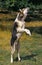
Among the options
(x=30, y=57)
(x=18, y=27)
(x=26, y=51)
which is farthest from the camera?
(x=26, y=51)

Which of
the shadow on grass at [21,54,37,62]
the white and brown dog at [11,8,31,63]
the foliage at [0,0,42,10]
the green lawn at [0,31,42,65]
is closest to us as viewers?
the white and brown dog at [11,8,31,63]

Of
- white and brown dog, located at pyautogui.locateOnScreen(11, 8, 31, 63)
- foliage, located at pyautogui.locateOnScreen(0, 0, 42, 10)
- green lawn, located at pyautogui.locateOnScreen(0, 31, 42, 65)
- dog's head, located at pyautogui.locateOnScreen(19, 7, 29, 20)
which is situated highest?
dog's head, located at pyautogui.locateOnScreen(19, 7, 29, 20)

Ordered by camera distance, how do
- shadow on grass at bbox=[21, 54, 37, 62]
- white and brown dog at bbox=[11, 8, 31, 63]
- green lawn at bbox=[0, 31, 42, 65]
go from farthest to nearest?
shadow on grass at bbox=[21, 54, 37, 62], green lawn at bbox=[0, 31, 42, 65], white and brown dog at bbox=[11, 8, 31, 63]

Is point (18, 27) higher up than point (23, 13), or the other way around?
point (23, 13)

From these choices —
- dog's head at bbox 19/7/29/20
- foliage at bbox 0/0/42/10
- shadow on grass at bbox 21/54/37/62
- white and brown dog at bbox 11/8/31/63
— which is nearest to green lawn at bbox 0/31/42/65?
shadow on grass at bbox 21/54/37/62

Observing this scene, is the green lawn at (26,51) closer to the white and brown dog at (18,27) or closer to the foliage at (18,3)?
the white and brown dog at (18,27)

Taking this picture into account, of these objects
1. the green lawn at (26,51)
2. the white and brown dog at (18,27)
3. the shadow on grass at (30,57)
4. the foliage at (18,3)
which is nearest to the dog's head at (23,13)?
the white and brown dog at (18,27)

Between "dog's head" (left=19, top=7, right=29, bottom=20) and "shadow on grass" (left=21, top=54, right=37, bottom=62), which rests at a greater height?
"dog's head" (left=19, top=7, right=29, bottom=20)

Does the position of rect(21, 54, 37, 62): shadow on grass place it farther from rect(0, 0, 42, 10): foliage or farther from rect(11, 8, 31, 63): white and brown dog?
rect(0, 0, 42, 10): foliage

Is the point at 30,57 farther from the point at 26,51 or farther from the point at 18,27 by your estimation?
the point at 18,27

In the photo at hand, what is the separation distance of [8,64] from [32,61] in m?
1.00

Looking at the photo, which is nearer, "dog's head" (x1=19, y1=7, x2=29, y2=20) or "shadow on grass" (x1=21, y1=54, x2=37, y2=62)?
"dog's head" (x1=19, y1=7, x2=29, y2=20)

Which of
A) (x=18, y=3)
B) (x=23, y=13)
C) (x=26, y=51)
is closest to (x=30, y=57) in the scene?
(x=26, y=51)

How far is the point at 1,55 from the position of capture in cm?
1377
